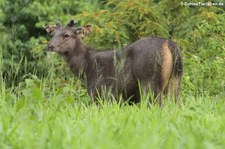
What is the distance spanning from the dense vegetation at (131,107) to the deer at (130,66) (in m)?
0.42

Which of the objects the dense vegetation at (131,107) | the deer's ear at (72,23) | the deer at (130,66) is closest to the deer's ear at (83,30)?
the deer at (130,66)

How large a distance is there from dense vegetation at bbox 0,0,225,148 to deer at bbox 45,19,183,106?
42cm

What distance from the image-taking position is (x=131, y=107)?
6.68 meters

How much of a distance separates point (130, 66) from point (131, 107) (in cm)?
237

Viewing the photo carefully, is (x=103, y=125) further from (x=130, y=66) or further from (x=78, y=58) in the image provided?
(x=78, y=58)

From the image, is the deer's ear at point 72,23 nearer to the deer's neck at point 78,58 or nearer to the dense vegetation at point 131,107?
the deer's neck at point 78,58

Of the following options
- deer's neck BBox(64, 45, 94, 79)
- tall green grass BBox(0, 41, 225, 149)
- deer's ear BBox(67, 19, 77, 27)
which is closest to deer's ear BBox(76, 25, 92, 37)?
deer's ear BBox(67, 19, 77, 27)

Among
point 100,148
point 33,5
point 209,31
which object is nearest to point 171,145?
point 100,148

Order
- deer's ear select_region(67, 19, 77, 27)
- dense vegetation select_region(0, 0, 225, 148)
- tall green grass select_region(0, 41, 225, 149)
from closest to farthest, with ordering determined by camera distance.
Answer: tall green grass select_region(0, 41, 225, 149)
dense vegetation select_region(0, 0, 225, 148)
deer's ear select_region(67, 19, 77, 27)

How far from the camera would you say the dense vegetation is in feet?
14.6

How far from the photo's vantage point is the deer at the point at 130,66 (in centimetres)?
860

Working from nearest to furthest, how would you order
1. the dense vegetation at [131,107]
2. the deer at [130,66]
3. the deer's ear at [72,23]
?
1. the dense vegetation at [131,107]
2. the deer at [130,66]
3. the deer's ear at [72,23]

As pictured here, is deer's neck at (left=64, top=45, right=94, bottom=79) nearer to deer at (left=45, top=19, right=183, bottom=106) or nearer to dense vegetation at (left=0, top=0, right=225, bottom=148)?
deer at (left=45, top=19, right=183, bottom=106)

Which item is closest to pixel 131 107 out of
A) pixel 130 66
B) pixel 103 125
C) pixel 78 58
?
pixel 103 125
